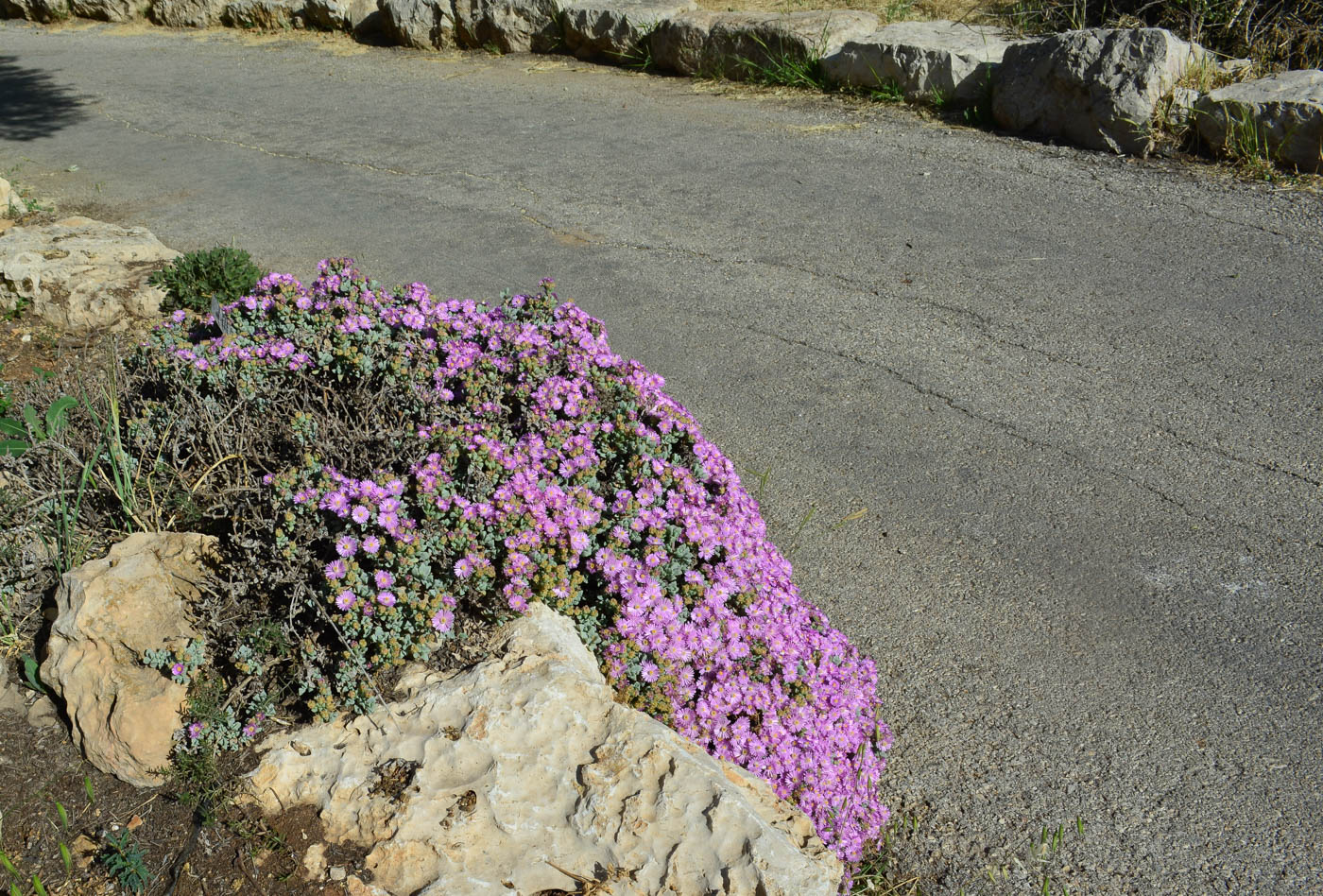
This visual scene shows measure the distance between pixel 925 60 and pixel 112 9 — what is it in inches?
466

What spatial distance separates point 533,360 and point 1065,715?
1.89 meters

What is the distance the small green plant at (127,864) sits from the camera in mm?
2139

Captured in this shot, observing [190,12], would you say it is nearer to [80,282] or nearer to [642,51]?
[642,51]

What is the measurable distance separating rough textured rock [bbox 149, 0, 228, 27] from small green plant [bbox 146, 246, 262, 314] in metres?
9.75

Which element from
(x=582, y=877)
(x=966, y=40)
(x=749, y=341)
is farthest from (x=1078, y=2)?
(x=582, y=877)

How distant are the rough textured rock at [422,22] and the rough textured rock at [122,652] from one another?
9498 millimetres

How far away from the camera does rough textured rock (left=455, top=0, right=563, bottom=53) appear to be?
10227 mm

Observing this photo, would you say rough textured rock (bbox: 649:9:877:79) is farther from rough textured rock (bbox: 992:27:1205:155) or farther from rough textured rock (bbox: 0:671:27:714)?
rough textured rock (bbox: 0:671:27:714)

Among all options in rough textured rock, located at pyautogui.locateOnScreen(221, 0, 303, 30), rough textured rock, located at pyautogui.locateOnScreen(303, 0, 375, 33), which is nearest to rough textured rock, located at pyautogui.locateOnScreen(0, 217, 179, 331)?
rough textured rock, located at pyautogui.locateOnScreen(303, 0, 375, 33)

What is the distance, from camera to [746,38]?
28.9ft

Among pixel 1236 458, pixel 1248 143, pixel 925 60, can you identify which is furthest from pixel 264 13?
pixel 1236 458

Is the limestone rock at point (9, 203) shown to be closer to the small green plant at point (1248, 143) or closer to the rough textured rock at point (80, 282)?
the rough textured rock at point (80, 282)

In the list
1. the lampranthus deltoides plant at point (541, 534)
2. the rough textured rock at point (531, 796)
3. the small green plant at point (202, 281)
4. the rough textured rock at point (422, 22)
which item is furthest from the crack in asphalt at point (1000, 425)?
the rough textured rock at point (422, 22)

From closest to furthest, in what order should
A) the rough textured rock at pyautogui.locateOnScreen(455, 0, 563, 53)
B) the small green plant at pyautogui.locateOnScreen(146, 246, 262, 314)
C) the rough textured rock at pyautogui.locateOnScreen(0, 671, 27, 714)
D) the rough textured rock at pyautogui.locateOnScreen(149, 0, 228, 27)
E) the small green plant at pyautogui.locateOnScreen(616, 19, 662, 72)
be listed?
the rough textured rock at pyautogui.locateOnScreen(0, 671, 27, 714), the small green plant at pyautogui.locateOnScreen(146, 246, 262, 314), the small green plant at pyautogui.locateOnScreen(616, 19, 662, 72), the rough textured rock at pyautogui.locateOnScreen(455, 0, 563, 53), the rough textured rock at pyautogui.locateOnScreen(149, 0, 228, 27)
